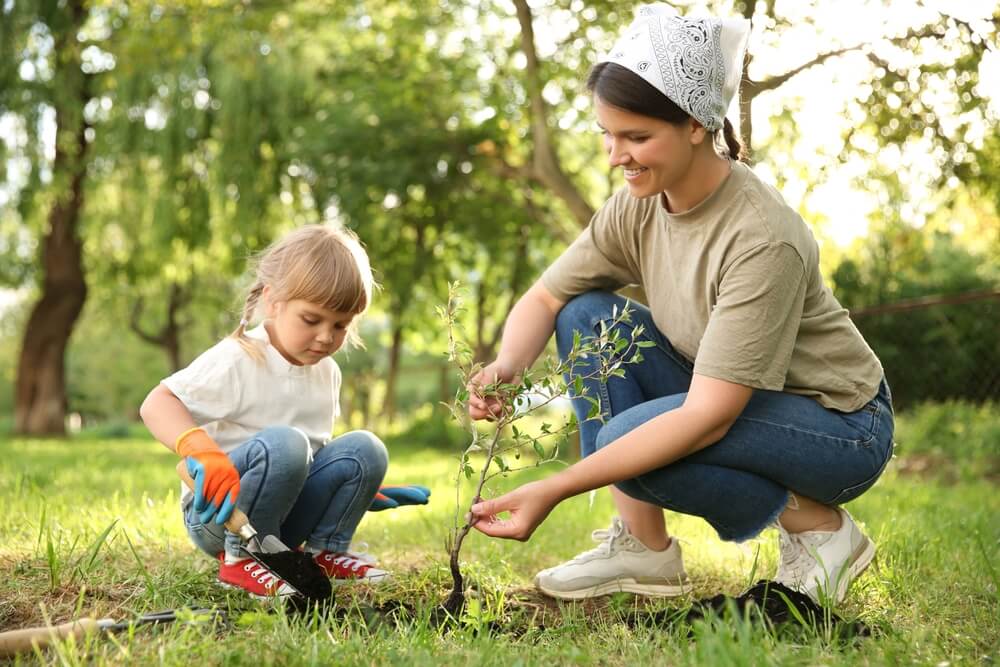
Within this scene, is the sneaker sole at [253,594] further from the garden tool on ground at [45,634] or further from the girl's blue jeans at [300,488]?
the garden tool on ground at [45,634]

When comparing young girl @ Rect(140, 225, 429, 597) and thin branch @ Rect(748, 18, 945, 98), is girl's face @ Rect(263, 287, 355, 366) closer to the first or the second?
young girl @ Rect(140, 225, 429, 597)

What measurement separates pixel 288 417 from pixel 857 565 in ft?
4.83

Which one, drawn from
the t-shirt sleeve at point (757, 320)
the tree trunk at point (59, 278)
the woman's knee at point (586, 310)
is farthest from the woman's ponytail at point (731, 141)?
the tree trunk at point (59, 278)

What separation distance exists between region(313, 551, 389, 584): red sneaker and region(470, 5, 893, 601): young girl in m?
0.45

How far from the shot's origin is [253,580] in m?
2.22

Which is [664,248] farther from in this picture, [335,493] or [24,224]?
[24,224]

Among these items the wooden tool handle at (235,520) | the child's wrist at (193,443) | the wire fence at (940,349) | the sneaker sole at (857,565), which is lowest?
the wire fence at (940,349)

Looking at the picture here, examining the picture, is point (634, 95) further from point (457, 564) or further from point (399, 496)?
point (399, 496)

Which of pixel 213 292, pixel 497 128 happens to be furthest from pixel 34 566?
pixel 213 292

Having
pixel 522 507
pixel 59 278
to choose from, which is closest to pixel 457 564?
pixel 522 507

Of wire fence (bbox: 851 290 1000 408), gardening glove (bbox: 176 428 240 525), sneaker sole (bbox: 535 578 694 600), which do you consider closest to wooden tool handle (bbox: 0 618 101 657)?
gardening glove (bbox: 176 428 240 525)

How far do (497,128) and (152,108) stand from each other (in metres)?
4.44

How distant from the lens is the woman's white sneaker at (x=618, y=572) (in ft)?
7.98

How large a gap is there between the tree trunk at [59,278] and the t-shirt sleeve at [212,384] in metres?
9.82
